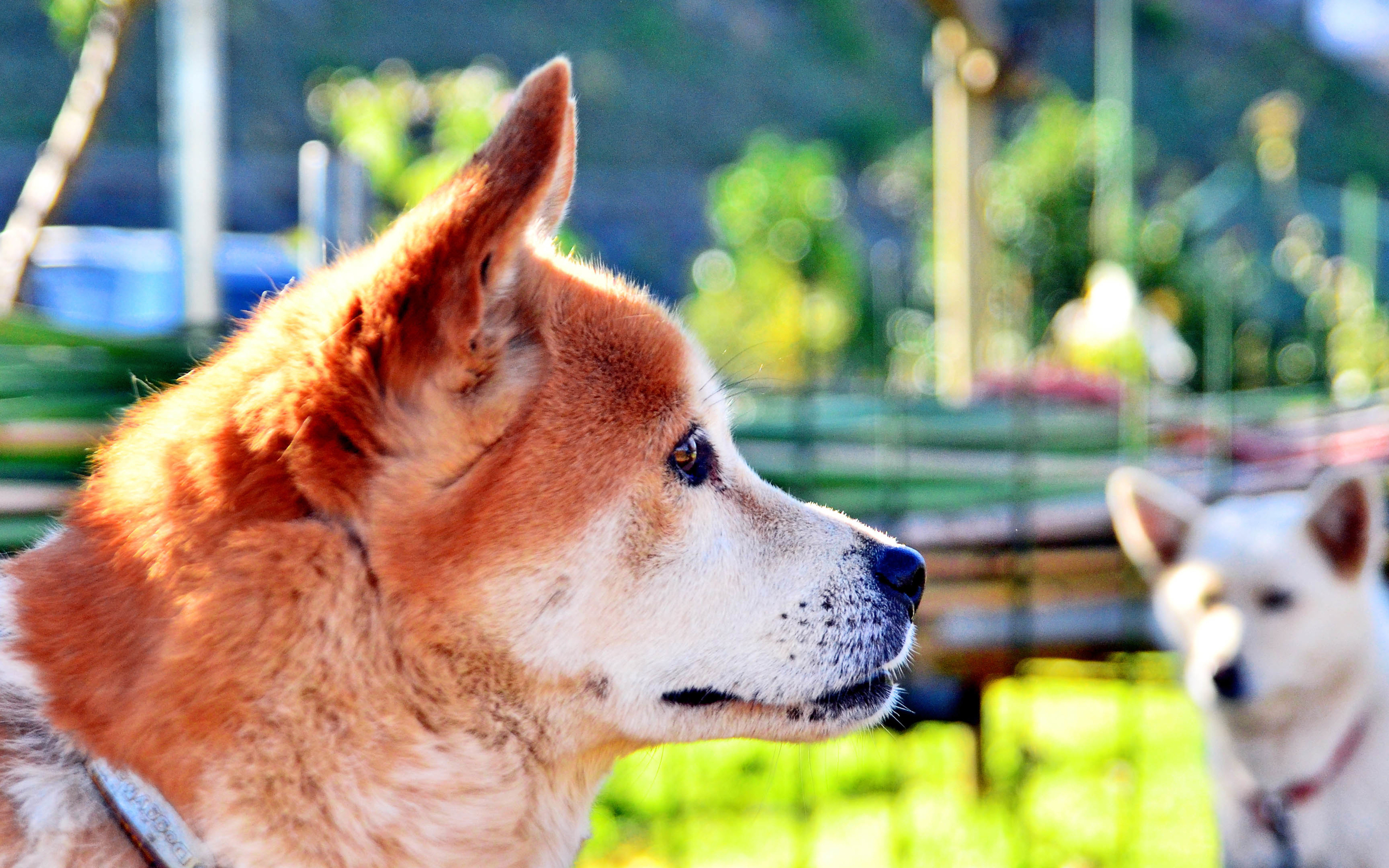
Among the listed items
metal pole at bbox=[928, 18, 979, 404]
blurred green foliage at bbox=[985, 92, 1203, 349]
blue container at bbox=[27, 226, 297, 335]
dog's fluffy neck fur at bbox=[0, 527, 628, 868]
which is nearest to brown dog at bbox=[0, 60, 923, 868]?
dog's fluffy neck fur at bbox=[0, 527, 628, 868]

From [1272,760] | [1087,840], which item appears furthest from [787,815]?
[1272,760]

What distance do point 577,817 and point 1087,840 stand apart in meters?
3.29

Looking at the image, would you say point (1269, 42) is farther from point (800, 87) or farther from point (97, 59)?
point (97, 59)

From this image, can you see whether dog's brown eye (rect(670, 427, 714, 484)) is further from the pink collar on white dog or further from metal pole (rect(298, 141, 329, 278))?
→ the pink collar on white dog

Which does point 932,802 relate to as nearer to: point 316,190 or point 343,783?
point 316,190

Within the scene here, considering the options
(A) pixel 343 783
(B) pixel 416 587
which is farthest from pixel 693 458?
(A) pixel 343 783

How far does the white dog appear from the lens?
327cm

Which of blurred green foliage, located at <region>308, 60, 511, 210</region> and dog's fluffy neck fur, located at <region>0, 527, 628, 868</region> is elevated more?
blurred green foliage, located at <region>308, 60, 511, 210</region>

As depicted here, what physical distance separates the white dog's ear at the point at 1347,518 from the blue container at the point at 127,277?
19.4 feet

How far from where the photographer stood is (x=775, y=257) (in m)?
14.6

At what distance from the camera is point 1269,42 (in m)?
44.8

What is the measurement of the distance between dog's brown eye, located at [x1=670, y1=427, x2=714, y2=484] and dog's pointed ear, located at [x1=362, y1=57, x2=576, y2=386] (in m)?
0.39

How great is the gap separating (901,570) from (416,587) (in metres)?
0.77

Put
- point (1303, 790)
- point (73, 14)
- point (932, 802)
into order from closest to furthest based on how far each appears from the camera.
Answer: point (1303, 790) < point (73, 14) < point (932, 802)
